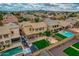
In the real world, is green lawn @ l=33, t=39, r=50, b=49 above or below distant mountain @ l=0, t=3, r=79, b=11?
below

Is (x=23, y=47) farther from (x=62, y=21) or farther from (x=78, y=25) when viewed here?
(x=78, y=25)

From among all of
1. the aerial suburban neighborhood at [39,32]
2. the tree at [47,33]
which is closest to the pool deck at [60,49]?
the aerial suburban neighborhood at [39,32]

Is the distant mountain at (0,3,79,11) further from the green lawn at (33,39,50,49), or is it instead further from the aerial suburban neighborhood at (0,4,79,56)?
the green lawn at (33,39,50,49)

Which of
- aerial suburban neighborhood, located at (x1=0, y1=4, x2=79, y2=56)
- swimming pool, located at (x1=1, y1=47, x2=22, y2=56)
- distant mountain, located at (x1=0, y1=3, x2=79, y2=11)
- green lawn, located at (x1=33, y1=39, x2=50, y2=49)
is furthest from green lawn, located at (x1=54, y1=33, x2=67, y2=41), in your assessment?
swimming pool, located at (x1=1, y1=47, x2=22, y2=56)

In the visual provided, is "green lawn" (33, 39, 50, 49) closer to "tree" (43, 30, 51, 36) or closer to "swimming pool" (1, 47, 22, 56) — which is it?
"tree" (43, 30, 51, 36)

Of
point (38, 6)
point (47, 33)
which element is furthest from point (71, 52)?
point (38, 6)

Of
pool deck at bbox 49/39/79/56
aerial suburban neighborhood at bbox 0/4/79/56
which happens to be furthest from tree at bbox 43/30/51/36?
pool deck at bbox 49/39/79/56

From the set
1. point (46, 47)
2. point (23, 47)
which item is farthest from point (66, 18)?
point (23, 47)

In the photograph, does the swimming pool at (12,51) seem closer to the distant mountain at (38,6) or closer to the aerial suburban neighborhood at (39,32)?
the aerial suburban neighborhood at (39,32)

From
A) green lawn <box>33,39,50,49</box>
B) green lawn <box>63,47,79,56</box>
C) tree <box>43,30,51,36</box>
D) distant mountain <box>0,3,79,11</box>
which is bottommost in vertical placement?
green lawn <box>63,47,79,56</box>

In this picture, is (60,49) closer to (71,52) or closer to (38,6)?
(71,52)
